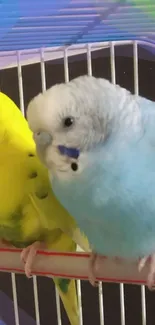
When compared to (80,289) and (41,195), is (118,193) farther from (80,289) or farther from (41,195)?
(80,289)

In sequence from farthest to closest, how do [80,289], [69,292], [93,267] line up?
[80,289], [69,292], [93,267]

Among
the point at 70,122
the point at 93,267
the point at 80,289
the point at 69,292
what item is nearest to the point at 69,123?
the point at 70,122

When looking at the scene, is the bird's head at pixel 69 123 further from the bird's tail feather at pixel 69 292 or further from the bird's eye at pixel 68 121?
the bird's tail feather at pixel 69 292

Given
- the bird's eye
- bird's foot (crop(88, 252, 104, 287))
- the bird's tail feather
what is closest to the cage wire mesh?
the bird's tail feather

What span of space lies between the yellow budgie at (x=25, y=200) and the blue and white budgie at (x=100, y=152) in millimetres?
124

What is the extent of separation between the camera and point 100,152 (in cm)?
59

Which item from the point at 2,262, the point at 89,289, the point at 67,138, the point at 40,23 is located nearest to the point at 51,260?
the point at 2,262

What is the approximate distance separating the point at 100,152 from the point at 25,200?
0.67ft

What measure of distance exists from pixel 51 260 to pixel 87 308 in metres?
0.60

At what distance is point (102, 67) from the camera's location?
118 cm

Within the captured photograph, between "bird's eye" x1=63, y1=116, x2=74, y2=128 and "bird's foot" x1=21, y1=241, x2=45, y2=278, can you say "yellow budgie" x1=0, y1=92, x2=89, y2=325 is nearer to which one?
"bird's foot" x1=21, y1=241, x2=45, y2=278

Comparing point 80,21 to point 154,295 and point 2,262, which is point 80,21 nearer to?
point 2,262

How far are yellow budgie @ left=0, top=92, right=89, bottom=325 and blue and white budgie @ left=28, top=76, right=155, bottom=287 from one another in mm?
124

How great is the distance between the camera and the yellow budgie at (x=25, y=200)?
76 centimetres
